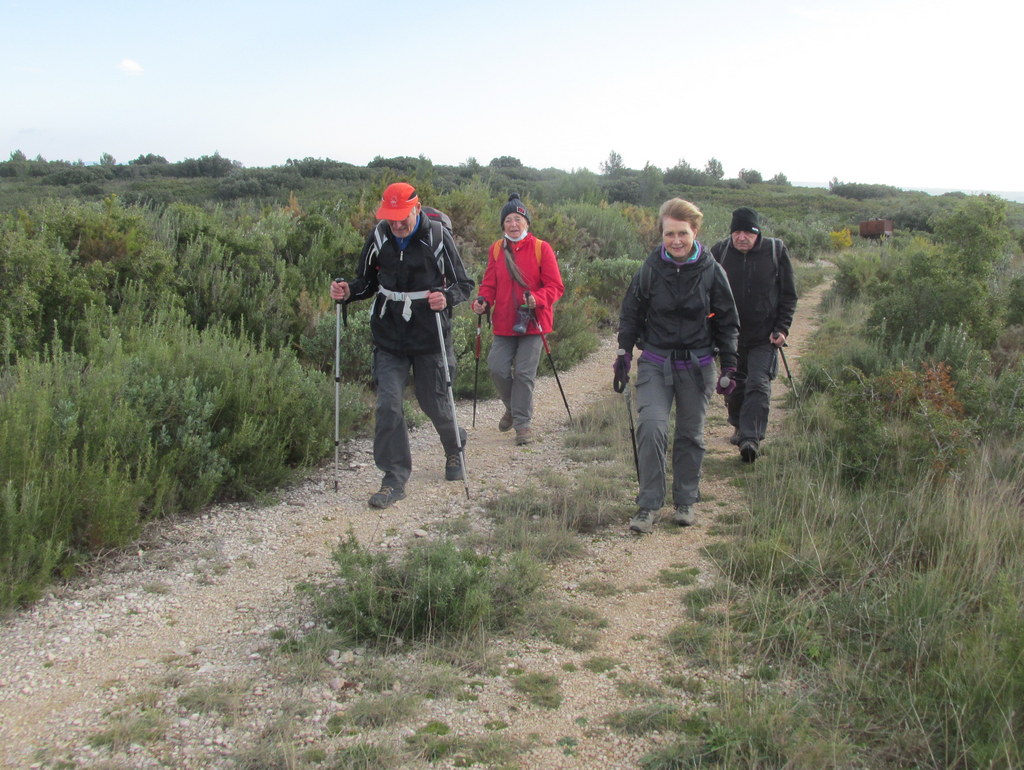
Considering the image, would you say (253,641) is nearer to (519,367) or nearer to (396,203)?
(396,203)

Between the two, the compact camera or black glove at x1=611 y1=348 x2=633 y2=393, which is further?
the compact camera

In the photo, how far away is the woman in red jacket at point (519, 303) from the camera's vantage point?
7402mm

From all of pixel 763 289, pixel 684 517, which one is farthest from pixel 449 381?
pixel 763 289

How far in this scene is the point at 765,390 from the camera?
681cm

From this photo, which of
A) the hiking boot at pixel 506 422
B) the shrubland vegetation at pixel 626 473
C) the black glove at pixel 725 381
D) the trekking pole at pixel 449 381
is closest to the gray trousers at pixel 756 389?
the shrubland vegetation at pixel 626 473

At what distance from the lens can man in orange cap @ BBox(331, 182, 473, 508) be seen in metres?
5.93

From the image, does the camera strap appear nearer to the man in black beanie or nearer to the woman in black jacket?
the man in black beanie

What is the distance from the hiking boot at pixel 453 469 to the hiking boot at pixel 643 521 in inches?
63.1

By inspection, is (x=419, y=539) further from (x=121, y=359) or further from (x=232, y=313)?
(x=232, y=313)

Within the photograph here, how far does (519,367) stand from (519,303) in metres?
0.58

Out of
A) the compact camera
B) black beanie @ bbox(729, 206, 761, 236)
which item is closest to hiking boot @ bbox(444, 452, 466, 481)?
the compact camera

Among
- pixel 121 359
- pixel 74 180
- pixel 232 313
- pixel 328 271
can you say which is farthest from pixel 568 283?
pixel 74 180

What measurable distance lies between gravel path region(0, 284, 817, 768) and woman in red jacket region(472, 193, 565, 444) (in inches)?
56.9

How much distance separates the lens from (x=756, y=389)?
6809mm
